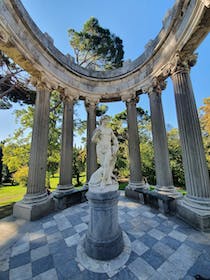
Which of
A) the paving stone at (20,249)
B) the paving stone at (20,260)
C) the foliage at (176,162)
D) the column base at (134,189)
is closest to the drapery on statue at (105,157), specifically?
the paving stone at (20,260)

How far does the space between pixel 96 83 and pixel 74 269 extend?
9677 mm

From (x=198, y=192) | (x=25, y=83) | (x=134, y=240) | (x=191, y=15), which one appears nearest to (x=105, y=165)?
(x=134, y=240)

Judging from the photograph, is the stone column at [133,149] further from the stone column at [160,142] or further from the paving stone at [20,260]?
the paving stone at [20,260]

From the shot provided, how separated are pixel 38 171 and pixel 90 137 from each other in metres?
3.93

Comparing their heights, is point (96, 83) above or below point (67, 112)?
above

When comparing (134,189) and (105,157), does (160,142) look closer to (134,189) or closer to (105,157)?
(134,189)

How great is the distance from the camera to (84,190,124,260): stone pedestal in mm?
2988

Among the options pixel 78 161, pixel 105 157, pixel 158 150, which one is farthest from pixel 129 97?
pixel 78 161

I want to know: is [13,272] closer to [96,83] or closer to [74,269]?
[74,269]

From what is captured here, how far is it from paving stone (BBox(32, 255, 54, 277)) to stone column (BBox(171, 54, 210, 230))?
4.51m

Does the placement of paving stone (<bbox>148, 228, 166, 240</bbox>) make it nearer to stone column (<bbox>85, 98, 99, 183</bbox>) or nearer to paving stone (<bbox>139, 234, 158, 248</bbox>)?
paving stone (<bbox>139, 234, 158, 248</bbox>)

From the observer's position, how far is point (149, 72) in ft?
24.2

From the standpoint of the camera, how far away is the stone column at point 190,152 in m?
4.33

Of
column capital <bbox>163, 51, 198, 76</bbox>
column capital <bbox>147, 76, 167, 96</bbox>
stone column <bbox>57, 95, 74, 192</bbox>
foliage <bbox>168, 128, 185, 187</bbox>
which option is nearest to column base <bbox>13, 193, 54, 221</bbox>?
stone column <bbox>57, 95, 74, 192</bbox>
